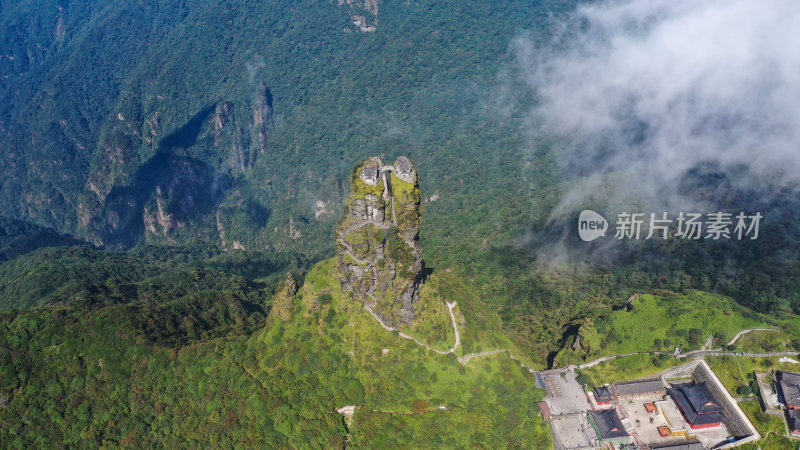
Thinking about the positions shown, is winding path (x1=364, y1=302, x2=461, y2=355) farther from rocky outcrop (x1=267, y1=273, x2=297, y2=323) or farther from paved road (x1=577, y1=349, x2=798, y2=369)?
paved road (x1=577, y1=349, x2=798, y2=369)

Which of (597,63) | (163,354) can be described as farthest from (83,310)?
(597,63)

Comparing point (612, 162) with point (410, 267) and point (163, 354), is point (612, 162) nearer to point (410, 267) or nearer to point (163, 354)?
point (410, 267)


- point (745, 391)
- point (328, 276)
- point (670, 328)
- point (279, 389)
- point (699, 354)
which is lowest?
point (745, 391)

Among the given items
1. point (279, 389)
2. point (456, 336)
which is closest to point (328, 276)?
point (279, 389)

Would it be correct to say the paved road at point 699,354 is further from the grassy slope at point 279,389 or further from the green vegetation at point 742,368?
the grassy slope at point 279,389

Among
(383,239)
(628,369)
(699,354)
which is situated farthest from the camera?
(628,369)

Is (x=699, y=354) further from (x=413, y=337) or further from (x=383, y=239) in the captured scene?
(x=383, y=239)

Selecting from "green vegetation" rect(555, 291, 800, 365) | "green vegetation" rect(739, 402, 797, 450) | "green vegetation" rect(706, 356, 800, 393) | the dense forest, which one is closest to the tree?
"green vegetation" rect(706, 356, 800, 393)

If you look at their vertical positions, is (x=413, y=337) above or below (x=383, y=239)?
below

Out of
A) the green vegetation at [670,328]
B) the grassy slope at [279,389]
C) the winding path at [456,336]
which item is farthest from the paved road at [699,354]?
the winding path at [456,336]
